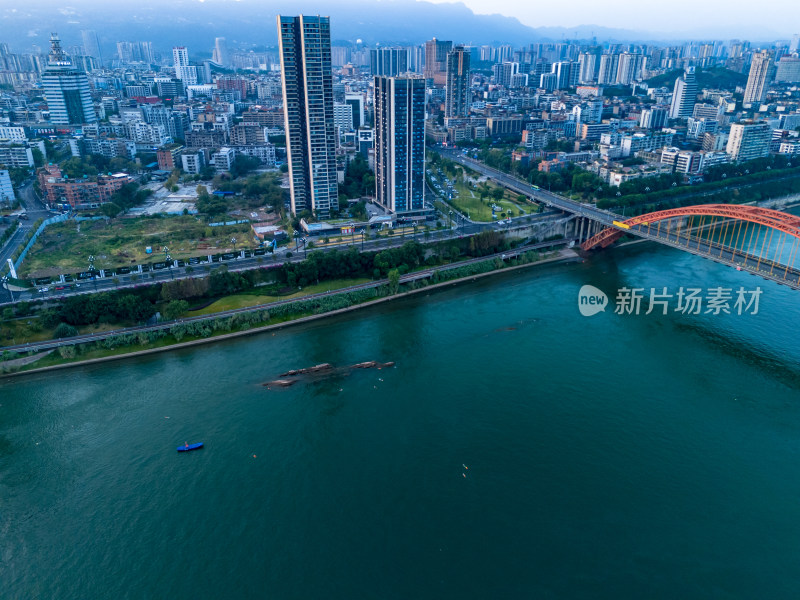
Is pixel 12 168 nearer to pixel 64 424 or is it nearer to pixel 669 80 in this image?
pixel 64 424

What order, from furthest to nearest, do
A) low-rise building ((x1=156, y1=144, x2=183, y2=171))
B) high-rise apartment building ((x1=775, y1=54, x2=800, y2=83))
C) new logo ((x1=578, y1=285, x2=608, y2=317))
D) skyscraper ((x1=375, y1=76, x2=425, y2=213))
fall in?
high-rise apartment building ((x1=775, y1=54, x2=800, y2=83)) < low-rise building ((x1=156, y1=144, x2=183, y2=171)) < skyscraper ((x1=375, y1=76, x2=425, y2=213)) < new logo ((x1=578, y1=285, x2=608, y2=317))

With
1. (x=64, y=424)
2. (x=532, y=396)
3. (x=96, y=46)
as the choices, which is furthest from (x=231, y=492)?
(x=96, y=46)

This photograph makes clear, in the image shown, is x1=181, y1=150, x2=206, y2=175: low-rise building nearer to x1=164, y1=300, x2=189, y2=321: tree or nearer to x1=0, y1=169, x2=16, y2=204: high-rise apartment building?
x1=0, y1=169, x2=16, y2=204: high-rise apartment building

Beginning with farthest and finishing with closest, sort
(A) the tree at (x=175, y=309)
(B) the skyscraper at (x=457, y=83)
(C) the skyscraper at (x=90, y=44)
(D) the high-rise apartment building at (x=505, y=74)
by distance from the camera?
(C) the skyscraper at (x=90, y=44), (D) the high-rise apartment building at (x=505, y=74), (B) the skyscraper at (x=457, y=83), (A) the tree at (x=175, y=309)

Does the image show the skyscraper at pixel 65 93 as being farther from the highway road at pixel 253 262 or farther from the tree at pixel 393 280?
the tree at pixel 393 280

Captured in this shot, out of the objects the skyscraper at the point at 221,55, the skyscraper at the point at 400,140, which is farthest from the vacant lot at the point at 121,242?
the skyscraper at the point at 221,55

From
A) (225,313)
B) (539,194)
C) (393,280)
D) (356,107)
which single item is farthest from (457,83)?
(225,313)

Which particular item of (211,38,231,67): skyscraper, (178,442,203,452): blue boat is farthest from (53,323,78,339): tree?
(211,38,231,67): skyscraper
